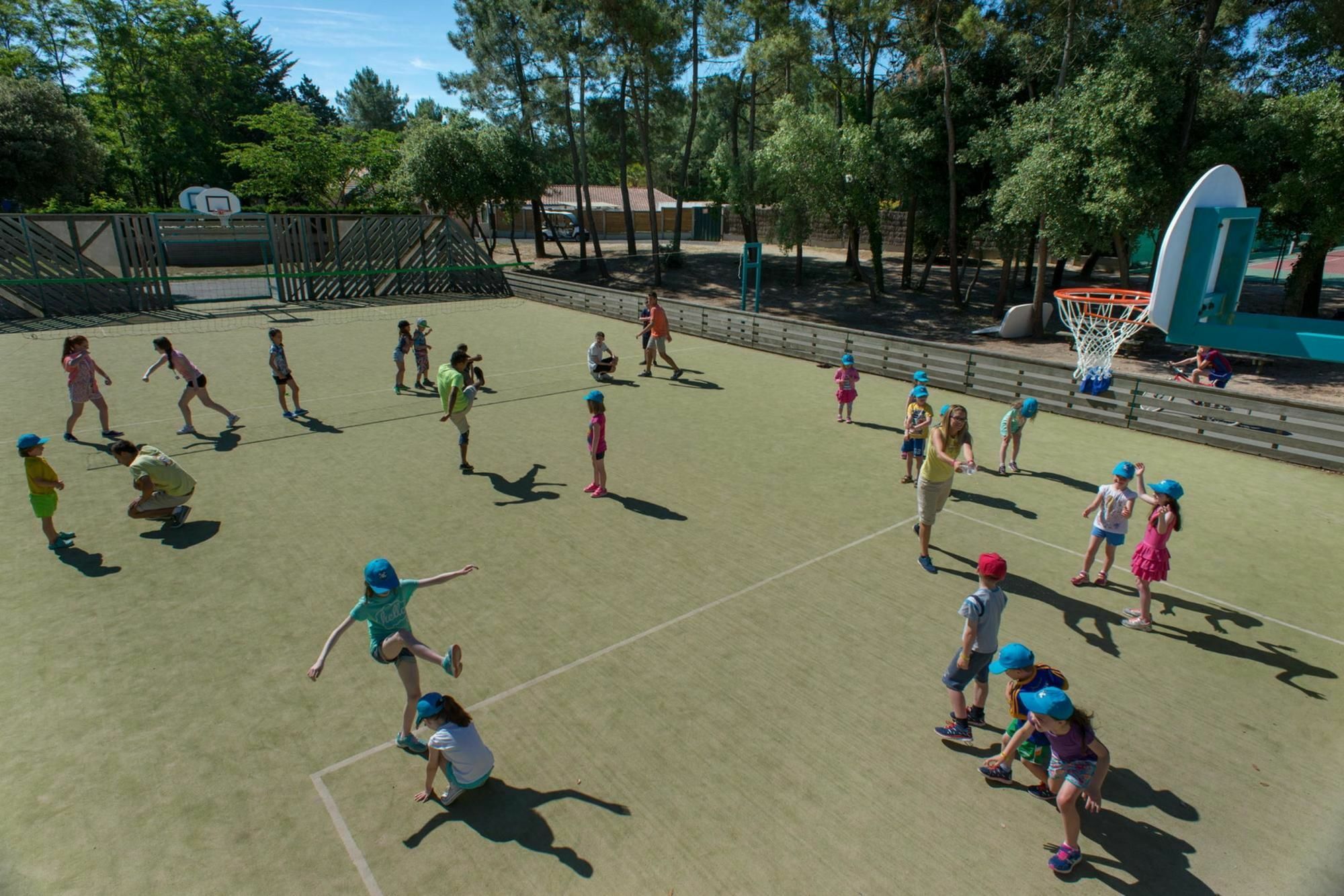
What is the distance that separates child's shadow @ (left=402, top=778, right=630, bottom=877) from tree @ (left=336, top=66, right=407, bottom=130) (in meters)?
92.7

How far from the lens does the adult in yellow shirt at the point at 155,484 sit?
29.2 ft

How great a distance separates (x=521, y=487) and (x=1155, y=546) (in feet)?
26.1

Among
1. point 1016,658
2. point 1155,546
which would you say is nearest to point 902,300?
point 1155,546

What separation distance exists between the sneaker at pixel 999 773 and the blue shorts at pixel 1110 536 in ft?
11.8

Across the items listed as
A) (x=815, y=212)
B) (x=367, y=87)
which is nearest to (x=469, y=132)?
(x=815, y=212)

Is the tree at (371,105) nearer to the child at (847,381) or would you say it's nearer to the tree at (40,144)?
the tree at (40,144)

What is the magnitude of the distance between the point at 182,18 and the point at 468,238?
32.8m

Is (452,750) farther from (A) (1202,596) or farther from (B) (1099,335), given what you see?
(B) (1099,335)

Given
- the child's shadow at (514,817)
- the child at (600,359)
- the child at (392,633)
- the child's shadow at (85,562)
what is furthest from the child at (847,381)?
the child's shadow at (85,562)

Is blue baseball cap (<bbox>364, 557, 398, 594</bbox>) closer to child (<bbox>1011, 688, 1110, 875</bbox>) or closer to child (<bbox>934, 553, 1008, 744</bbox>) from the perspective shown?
child (<bbox>934, 553, 1008, 744</bbox>)

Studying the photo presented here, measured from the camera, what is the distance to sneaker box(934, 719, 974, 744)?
5660mm

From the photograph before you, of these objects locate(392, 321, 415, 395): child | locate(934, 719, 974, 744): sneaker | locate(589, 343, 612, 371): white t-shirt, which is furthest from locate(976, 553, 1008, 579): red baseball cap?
locate(392, 321, 415, 395): child

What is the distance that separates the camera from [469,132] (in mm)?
36969

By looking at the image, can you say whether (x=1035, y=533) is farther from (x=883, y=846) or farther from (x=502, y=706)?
(x=502, y=706)
